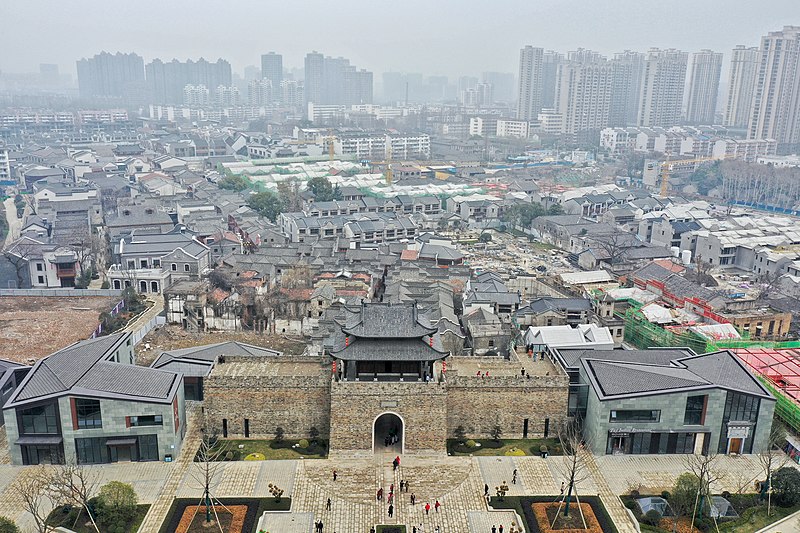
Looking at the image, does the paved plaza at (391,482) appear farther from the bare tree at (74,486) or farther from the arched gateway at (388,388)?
the arched gateway at (388,388)

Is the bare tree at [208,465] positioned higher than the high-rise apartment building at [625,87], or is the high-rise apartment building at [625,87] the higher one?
the high-rise apartment building at [625,87]

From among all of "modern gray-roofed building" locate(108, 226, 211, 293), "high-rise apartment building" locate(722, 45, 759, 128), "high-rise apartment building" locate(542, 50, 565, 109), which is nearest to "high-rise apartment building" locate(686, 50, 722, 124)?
"high-rise apartment building" locate(722, 45, 759, 128)

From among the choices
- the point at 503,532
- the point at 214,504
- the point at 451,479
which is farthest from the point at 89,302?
the point at 503,532

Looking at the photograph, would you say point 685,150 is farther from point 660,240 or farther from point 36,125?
point 36,125

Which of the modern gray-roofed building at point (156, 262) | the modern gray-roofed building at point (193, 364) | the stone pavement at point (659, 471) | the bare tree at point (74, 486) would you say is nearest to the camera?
the bare tree at point (74, 486)

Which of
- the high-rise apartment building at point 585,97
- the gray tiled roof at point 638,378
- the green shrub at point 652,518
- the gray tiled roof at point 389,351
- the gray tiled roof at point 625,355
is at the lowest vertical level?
the green shrub at point 652,518

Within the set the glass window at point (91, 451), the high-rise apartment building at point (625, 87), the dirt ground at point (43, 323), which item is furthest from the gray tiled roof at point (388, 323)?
the high-rise apartment building at point (625, 87)

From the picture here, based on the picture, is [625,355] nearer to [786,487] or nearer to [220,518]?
[786,487]

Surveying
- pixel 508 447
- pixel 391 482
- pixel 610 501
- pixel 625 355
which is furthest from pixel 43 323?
pixel 610 501

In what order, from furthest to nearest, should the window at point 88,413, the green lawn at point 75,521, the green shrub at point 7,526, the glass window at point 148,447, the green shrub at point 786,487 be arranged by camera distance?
the glass window at point 148,447
the window at point 88,413
the green shrub at point 786,487
the green lawn at point 75,521
the green shrub at point 7,526
